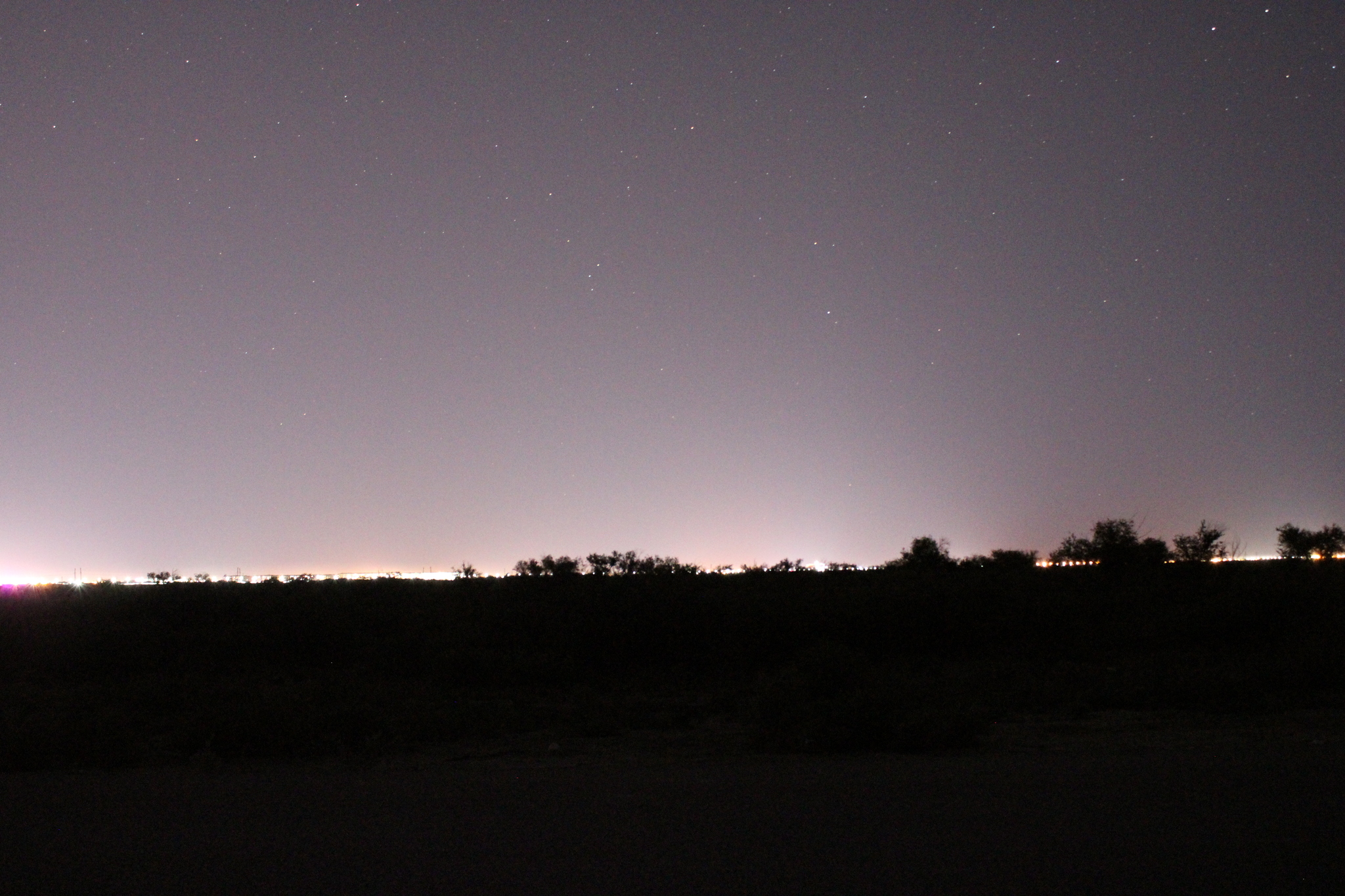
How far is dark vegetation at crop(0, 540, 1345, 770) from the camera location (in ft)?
48.7

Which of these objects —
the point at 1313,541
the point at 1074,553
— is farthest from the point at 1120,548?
the point at 1313,541

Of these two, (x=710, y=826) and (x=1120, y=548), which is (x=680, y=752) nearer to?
(x=710, y=826)

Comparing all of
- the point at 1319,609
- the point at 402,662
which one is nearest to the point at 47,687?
the point at 402,662

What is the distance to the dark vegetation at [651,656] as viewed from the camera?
14.9 meters

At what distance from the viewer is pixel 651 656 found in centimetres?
3006

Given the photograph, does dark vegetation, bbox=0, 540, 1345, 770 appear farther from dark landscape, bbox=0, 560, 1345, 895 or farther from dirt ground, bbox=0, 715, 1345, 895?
dirt ground, bbox=0, 715, 1345, 895

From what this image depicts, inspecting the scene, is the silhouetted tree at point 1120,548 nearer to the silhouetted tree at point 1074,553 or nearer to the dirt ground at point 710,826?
the silhouetted tree at point 1074,553

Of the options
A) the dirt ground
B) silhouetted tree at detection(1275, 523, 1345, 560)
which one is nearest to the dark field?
the dirt ground

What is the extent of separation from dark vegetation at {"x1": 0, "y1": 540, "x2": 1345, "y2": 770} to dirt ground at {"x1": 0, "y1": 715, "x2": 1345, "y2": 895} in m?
1.64

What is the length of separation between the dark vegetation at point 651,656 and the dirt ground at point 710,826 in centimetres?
164

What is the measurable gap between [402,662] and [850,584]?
18.6 metres

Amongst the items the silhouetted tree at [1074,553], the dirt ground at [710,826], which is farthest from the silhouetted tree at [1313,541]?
the dirt ground at [710,826]

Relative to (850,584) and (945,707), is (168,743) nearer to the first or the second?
(945,707)

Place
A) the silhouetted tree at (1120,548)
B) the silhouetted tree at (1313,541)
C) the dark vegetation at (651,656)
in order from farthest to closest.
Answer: the silhouetted tree at (1313,541) < the silhouetted tree at (1120,548) < the dark vegetation at (651,656)
